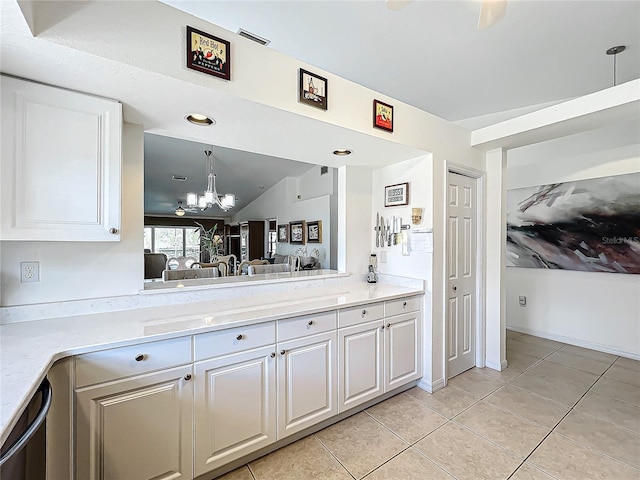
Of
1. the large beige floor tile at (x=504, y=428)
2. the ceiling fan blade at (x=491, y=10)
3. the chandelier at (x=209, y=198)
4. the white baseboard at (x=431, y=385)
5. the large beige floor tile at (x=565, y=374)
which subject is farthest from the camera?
the chandelier at (x=209, y=198)

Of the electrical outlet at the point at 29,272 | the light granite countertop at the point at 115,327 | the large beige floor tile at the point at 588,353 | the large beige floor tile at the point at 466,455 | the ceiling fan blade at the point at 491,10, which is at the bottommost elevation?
the large beige floor tile at the point at 466,455

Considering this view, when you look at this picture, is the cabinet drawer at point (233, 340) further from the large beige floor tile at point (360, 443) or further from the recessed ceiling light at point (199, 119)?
the recessed ceiling light at point (199, 119)

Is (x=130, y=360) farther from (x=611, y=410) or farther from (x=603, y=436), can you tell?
(x=611, y=410)

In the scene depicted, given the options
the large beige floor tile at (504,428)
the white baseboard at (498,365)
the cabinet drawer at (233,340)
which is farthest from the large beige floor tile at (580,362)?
the cabinet drawer at (233,340)

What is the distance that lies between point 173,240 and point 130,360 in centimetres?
1091

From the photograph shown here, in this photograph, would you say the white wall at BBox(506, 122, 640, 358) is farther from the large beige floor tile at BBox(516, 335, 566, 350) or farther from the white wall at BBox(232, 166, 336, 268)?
the white wall at BBox(232, 166, 336, 268)

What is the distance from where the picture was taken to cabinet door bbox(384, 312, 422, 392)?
239 centimetres

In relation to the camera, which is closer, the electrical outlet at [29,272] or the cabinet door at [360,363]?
the electrical outlet at [29,272]

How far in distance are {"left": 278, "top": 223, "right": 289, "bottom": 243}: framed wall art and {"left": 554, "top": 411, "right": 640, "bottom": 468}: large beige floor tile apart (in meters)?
6.16

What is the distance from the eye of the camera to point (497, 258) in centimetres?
301

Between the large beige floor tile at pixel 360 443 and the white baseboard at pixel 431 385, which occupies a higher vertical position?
the white baseboard at pixel 431 385

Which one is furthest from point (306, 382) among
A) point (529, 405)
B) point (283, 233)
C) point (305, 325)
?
point (283, 233)

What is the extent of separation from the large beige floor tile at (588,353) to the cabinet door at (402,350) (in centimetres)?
229

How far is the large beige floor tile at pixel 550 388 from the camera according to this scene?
8.20 ft
